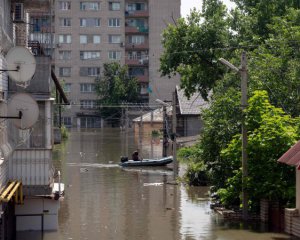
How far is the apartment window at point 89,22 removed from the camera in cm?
10625

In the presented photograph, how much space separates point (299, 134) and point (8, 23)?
10.6 metres

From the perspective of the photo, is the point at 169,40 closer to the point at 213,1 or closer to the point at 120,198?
the point at 213,1

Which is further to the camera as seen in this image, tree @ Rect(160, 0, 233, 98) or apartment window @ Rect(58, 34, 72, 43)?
apartment window @ Rect(58, 34, 72, 43)

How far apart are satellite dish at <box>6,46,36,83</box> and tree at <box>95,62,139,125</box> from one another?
81.8 meters

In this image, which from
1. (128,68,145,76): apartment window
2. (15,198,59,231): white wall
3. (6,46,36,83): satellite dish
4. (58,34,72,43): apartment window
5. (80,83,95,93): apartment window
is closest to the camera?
(6,46,36,83): satellite dish

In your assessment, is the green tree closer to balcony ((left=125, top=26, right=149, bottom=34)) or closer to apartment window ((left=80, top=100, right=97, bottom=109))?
balcony ((left=125, top=26, right=149, bottom=34))

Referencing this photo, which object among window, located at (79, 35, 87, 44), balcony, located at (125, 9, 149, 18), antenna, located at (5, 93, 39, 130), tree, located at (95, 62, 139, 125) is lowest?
antenna, located at (5, 93, 39, 130)

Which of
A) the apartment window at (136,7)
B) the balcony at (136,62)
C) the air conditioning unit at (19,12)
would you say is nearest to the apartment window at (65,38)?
the balcony at (136,62)

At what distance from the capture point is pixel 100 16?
349 ft

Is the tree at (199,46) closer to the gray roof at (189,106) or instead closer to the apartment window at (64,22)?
the gray roof at (189,106)

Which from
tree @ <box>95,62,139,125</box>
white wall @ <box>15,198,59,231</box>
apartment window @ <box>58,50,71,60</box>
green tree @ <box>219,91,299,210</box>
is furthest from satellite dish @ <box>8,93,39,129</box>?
apartment window @ <box>58,50,71,60</box>

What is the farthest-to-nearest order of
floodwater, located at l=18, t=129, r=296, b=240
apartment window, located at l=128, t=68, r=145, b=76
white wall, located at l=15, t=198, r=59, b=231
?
1. apartment window, located at l=128, t=68, r=145, b=76
2. floodwater, located at l=18, t=129, r=296, b=240
3. white wall, located at l=15, t=198, r=59, b=231

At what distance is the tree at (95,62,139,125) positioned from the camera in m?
100

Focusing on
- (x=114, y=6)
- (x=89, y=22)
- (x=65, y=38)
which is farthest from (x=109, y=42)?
(x=65, y=38)
